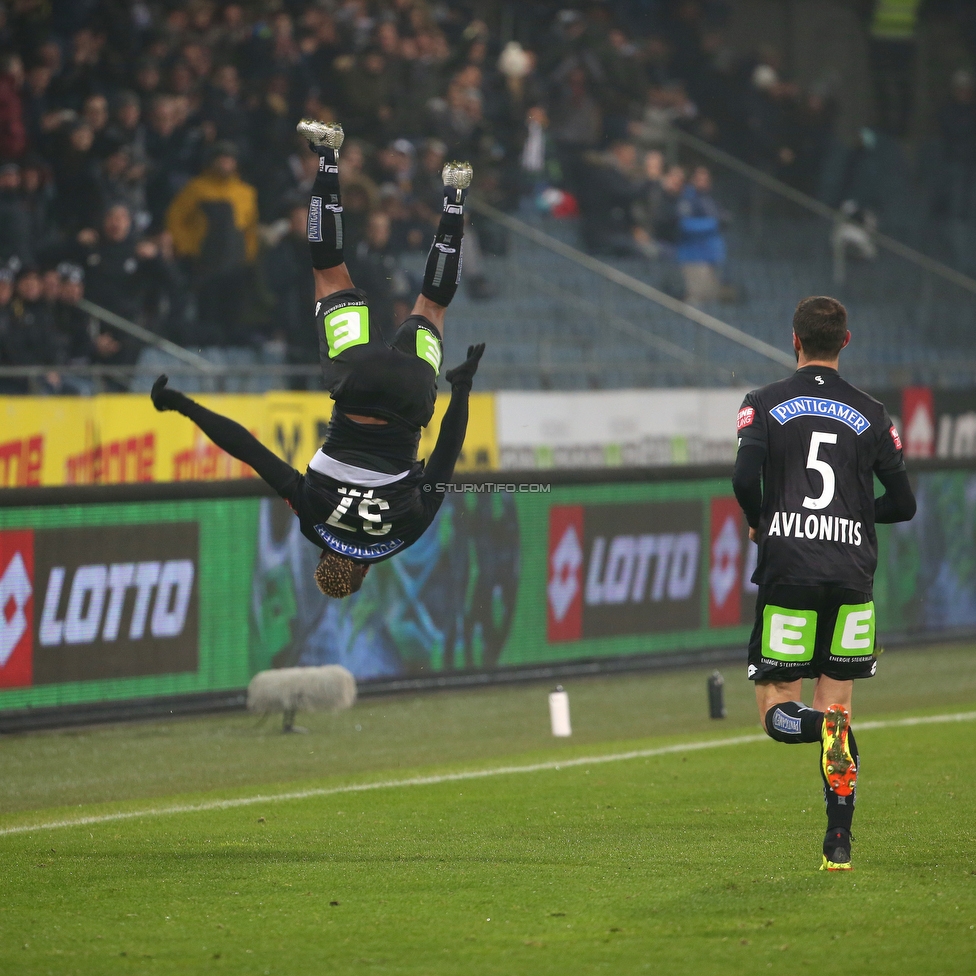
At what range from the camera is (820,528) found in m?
6.47

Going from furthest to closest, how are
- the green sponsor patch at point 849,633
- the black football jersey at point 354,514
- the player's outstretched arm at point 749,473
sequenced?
the black football jersey at point 354,514 → the green sponsor patch at point 849,633 → the player's outstretched arm at point 749,473

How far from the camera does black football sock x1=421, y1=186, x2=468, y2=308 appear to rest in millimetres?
8375

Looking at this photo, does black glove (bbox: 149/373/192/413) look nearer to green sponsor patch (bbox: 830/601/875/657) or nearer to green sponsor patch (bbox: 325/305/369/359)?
green sponsor patch (bbox: 325/305/369/359)

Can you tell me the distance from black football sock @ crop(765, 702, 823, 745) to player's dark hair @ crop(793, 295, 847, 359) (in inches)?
52.2

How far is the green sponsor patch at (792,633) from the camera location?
255 inches

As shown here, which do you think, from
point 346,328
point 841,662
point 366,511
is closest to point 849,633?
point 841,662

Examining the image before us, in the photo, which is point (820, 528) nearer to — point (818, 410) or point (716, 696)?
point (818, 410)

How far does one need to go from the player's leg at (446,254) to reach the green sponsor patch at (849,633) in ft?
8.56

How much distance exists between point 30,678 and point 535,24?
48.3 ft

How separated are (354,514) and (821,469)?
213 cm

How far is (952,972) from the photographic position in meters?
5.20

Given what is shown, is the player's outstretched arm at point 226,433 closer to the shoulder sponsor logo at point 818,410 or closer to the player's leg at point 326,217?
the player's leg at point 326,217

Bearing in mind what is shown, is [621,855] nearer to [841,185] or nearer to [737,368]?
[737,368]

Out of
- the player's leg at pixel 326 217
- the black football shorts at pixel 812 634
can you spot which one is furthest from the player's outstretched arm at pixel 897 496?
the player's leg at pixel 326 217
